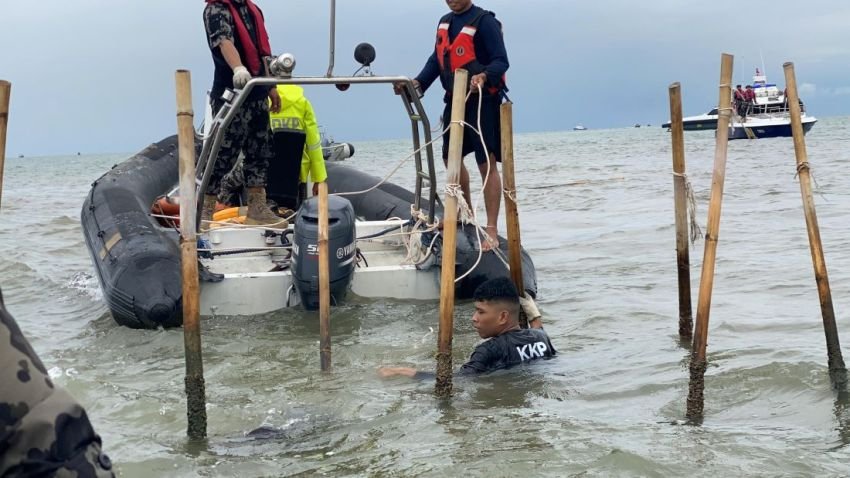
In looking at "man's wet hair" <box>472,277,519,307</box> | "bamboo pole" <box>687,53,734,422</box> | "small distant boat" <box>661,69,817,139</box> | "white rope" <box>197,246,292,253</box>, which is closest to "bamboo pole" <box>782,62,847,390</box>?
"bamboo pole" <box>687,53,734,422</box>

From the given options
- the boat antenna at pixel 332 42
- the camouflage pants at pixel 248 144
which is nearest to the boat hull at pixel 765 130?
the camouflage pants at pixel 248 144

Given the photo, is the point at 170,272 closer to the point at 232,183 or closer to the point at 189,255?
the point at 232,183

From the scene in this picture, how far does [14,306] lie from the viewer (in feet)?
27.9

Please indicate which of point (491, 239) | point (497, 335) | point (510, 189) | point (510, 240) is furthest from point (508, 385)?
point (491, 239)

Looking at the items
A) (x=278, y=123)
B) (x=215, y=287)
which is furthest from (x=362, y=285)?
(x=278, y=123)

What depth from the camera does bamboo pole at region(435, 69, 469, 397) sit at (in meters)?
4.65

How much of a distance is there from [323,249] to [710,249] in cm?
203

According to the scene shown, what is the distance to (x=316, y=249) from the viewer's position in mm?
6227

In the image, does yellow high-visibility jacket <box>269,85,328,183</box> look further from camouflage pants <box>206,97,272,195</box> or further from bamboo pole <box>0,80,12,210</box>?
bamboo pole <box>0,80,12,210</box>

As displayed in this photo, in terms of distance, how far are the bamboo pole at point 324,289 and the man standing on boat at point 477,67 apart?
1.54m

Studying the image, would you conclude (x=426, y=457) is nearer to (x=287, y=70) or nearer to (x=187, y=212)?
(x=187, y=212)

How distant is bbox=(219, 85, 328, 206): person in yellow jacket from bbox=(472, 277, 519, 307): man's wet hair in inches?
106

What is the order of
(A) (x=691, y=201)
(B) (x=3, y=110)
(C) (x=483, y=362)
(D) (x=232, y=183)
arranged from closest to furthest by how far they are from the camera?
(B) (x=3, y=110), (C) (x=483, y=362), (A) (x=691, y=201), (D) (x=232, y=183)

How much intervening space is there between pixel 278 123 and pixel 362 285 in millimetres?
1595
